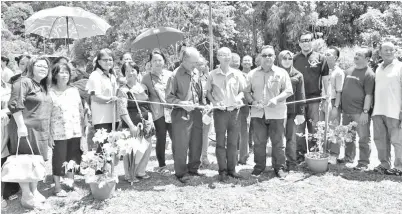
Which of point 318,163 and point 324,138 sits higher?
point 324,138

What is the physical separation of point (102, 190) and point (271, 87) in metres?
2.85

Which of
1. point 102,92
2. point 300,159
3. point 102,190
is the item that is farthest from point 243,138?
point 102,190

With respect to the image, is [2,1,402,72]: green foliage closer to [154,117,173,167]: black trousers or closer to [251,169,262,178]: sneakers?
[251,169,262,178]: sneakers

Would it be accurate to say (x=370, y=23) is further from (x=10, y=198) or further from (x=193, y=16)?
(x=10, y=198)

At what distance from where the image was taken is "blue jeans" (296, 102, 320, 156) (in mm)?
6324

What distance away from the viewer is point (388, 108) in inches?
220

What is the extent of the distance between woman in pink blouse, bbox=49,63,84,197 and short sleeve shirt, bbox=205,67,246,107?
196cm

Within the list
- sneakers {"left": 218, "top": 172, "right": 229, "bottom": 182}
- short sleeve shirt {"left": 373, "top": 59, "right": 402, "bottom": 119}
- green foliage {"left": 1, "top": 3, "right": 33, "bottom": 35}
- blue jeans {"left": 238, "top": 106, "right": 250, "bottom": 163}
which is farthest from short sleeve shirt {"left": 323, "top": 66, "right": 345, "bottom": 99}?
green foliage {"left": 1, "top": 3, "right": 33, "bottom": 35}

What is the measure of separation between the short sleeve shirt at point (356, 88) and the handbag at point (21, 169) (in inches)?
187

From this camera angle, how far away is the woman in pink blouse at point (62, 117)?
15.9ft

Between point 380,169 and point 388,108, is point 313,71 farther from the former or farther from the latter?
point 380,169

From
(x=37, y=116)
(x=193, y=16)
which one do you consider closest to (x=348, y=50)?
(x=193, y=16)

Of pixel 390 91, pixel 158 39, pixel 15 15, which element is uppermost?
pixel 15 15

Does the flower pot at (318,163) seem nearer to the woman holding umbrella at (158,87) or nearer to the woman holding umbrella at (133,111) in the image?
the woman holding umbrella at (158,87)
